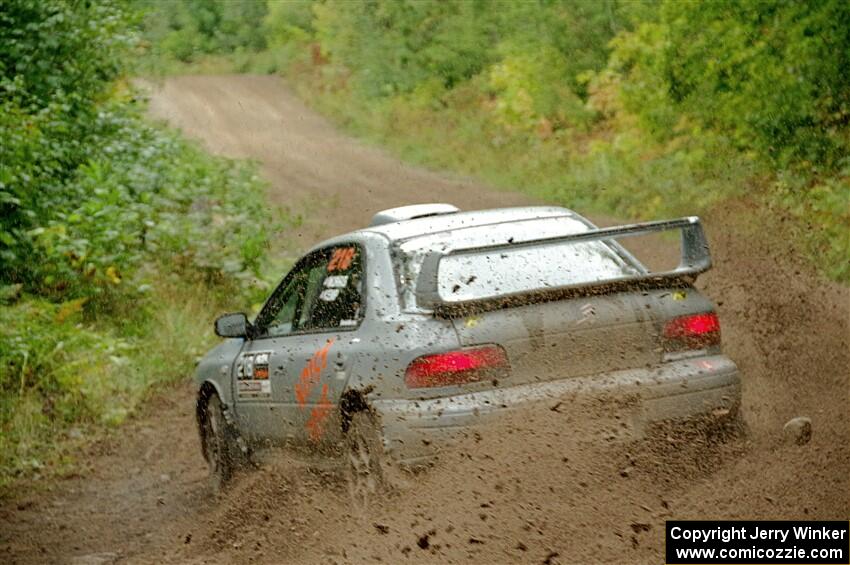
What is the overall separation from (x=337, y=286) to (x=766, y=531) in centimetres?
266

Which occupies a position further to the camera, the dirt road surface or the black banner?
the dirt road surface

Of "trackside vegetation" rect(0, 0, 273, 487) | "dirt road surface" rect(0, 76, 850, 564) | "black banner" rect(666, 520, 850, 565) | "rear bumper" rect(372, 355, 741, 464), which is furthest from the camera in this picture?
"trackside vegetation" rect(0, 0, 273, 487)

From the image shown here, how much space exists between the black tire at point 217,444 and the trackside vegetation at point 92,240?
1.59 meters

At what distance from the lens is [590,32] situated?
79.9 ft

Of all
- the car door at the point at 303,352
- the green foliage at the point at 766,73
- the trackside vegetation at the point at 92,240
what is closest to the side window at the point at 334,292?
the car door at the point at 303,352

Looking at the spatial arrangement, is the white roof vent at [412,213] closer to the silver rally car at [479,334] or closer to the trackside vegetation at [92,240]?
the silver rally car at [479,334]

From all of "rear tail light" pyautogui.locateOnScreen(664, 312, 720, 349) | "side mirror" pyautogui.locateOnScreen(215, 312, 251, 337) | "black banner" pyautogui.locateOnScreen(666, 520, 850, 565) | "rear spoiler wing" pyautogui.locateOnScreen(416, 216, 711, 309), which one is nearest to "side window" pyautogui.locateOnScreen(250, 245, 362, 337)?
"side mirror" pyautogui.locateOnScreen(215, 312, 251, 337)

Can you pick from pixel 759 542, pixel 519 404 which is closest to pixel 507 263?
pixel 519 404

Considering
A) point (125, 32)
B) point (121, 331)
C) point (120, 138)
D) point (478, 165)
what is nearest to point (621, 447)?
point (121, 331)

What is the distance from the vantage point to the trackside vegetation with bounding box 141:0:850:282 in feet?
52.6

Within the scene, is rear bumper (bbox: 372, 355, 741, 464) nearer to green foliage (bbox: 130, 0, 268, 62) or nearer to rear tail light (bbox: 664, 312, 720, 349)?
rear tail light (bbox: 664, 312, 720, 349)

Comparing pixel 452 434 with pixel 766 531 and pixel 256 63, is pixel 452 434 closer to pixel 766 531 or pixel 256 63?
pixel 766 531

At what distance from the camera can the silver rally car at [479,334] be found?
5.46 m

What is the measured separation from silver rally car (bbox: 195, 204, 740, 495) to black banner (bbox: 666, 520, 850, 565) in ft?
2.71
